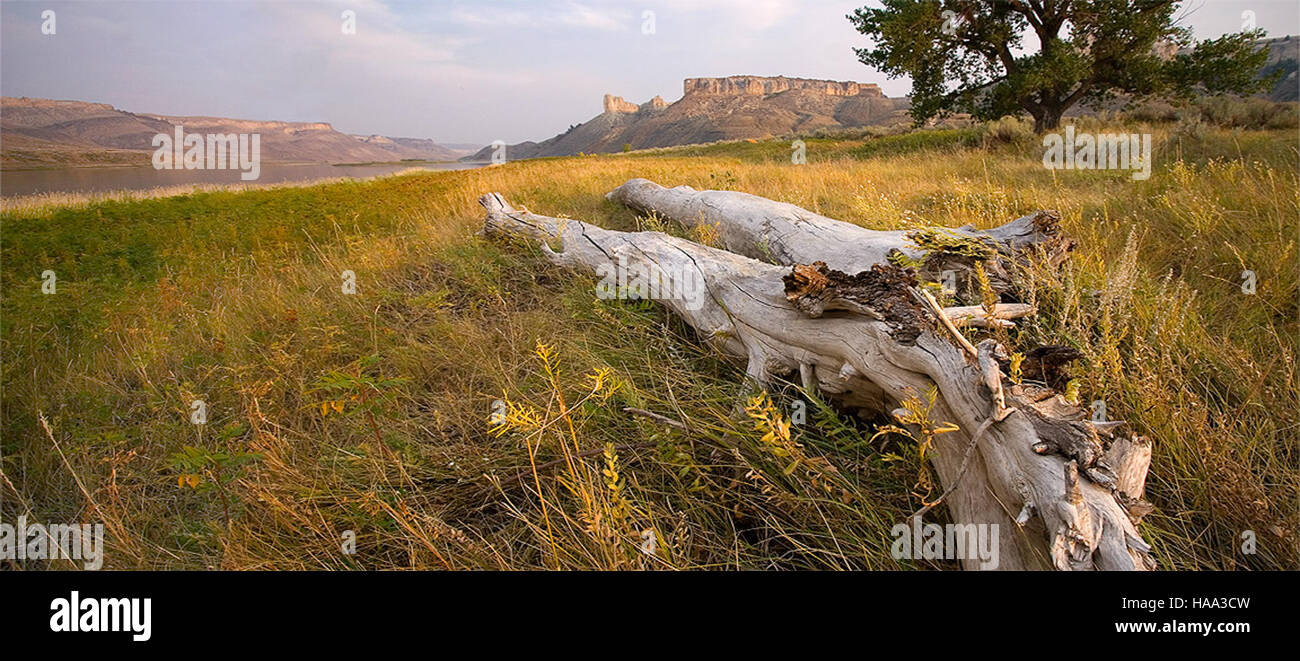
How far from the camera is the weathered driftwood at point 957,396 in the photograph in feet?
4.80

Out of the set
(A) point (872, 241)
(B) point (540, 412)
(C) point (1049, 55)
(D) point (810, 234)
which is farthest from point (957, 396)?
(C) point (1049, 55)

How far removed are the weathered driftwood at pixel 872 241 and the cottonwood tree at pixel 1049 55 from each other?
1218cm

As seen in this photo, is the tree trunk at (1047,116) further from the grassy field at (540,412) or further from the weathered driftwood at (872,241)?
the weathered driftwood at (872,241)

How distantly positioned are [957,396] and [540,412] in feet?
6.08

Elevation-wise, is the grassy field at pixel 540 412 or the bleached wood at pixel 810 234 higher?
the bleached wood at pixel 810 234

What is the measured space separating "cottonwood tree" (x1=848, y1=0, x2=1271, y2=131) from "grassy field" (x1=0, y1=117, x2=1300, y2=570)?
9644 millimetres

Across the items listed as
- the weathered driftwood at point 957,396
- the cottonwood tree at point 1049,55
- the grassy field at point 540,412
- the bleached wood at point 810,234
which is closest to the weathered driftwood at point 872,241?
the bleached wood at point 810,234

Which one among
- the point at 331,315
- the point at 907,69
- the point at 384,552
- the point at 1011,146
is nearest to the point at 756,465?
the point at 384,552

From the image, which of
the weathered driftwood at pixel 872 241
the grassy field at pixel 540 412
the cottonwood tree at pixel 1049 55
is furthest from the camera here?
the cottonwood tree at pixel 1049 55

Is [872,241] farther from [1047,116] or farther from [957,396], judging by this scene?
[1047,116]

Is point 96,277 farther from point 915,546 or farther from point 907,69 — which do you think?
point 907,69

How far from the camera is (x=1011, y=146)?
39.6 feet

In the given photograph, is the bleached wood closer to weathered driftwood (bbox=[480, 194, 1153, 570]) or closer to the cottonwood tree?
weathered driftwood (bbox=[480, 194, 1153, 570])

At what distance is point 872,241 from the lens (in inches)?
144
